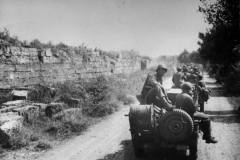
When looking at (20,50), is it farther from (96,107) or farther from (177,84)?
(177,84)

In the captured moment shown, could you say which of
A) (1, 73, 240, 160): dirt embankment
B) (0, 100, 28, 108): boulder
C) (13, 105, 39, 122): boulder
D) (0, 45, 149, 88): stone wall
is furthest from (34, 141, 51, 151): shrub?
(0, 45, 149, 88): stone wall

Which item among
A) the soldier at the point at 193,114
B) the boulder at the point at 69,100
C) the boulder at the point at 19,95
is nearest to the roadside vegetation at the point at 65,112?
the boulder at the point at 69,100

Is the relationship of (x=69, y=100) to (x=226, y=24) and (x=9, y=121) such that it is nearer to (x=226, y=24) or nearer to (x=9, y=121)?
(x=9, y=121)

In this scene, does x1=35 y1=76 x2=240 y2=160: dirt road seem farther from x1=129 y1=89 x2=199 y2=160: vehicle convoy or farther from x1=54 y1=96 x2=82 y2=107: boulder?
x1=54 y1=96 x2=82 y2=107: boulder

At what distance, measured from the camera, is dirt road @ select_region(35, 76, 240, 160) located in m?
6.98

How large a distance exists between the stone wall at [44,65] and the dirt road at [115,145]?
447cm

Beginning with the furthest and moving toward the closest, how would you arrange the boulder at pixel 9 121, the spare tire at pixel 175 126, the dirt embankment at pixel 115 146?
the boulder at pixel 9 121, the dirt embankment at pixel 115 146, the spare tire at pixel 175 126

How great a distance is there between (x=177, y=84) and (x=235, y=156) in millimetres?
3736

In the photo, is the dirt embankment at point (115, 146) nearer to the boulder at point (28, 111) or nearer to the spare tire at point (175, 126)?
the spare tire at point (175, 126)

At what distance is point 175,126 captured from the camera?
577cm

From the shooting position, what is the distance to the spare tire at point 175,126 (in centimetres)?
573

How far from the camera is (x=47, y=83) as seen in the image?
13.4m

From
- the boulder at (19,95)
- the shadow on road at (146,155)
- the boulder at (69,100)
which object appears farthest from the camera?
the boulder at (69,100)

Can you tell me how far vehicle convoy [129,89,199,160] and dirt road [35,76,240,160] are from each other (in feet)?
2.97
